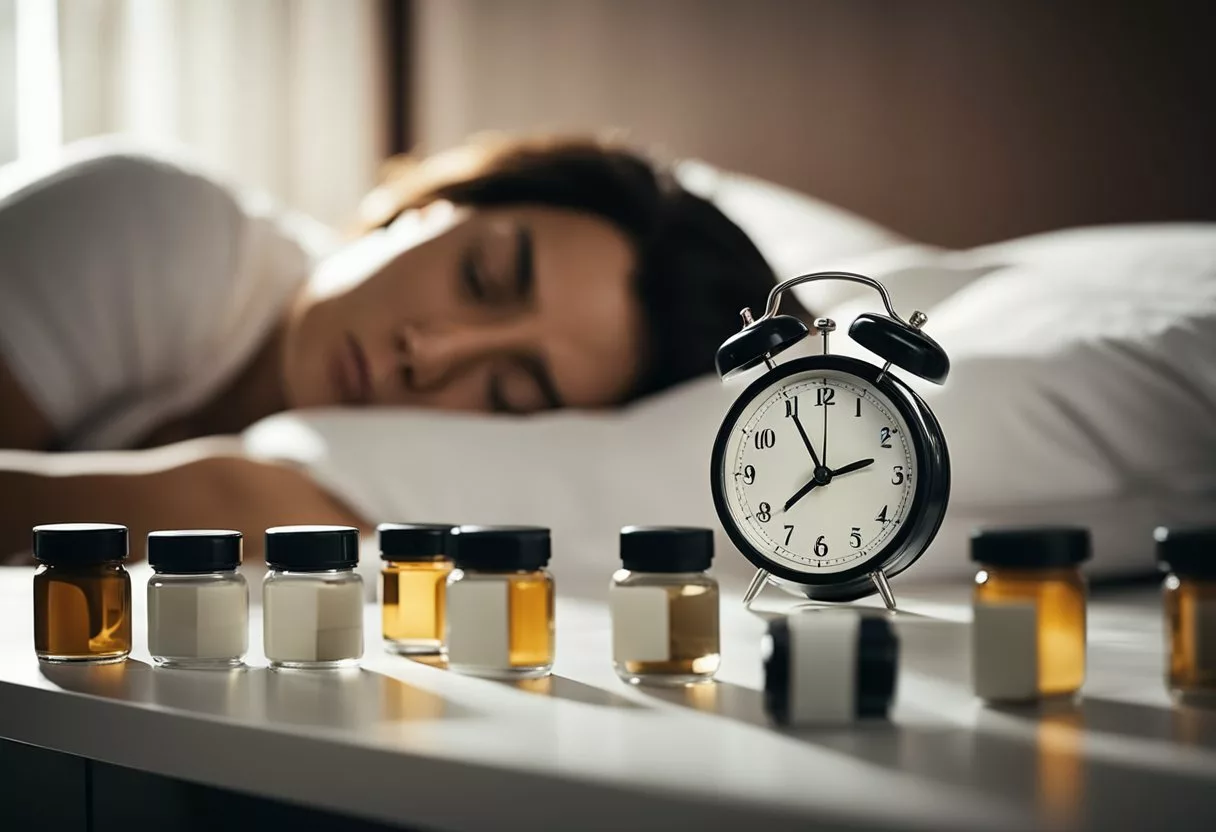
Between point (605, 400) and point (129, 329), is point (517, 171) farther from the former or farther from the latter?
point (129, 329)

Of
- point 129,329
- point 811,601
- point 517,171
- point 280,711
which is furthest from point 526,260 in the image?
point 280,711

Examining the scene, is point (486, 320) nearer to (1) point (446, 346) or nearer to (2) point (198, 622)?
(1) point (446, 346)

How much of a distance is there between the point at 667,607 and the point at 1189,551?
0.82ft

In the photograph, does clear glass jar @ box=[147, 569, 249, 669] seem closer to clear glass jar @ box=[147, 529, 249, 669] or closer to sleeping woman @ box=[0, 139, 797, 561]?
clear glass jar @ box=[147, 529, 249, 669]

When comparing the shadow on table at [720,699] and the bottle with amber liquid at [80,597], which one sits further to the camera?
the bottle with amber liquid at [80,597]

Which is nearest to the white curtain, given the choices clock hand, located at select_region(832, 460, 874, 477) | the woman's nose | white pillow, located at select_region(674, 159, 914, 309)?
white pillow, located at select_region(674, 159, 914, 309)

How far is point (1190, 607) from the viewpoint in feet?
1.83

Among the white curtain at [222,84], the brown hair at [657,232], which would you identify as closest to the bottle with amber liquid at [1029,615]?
the brown hair at [657,232]

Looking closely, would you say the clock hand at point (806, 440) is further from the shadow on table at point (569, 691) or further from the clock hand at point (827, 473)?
the shadow on table at point (569, 691)

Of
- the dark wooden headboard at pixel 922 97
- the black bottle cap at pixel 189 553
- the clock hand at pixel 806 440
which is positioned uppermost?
the dark wooden headboard at pixel 922 97

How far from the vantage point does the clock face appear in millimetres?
777

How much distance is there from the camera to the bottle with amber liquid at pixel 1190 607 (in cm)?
→ 55

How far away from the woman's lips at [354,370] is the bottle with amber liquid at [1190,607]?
1292mm

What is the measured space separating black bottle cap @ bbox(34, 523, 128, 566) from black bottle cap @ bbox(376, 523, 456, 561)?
0.49 ft
